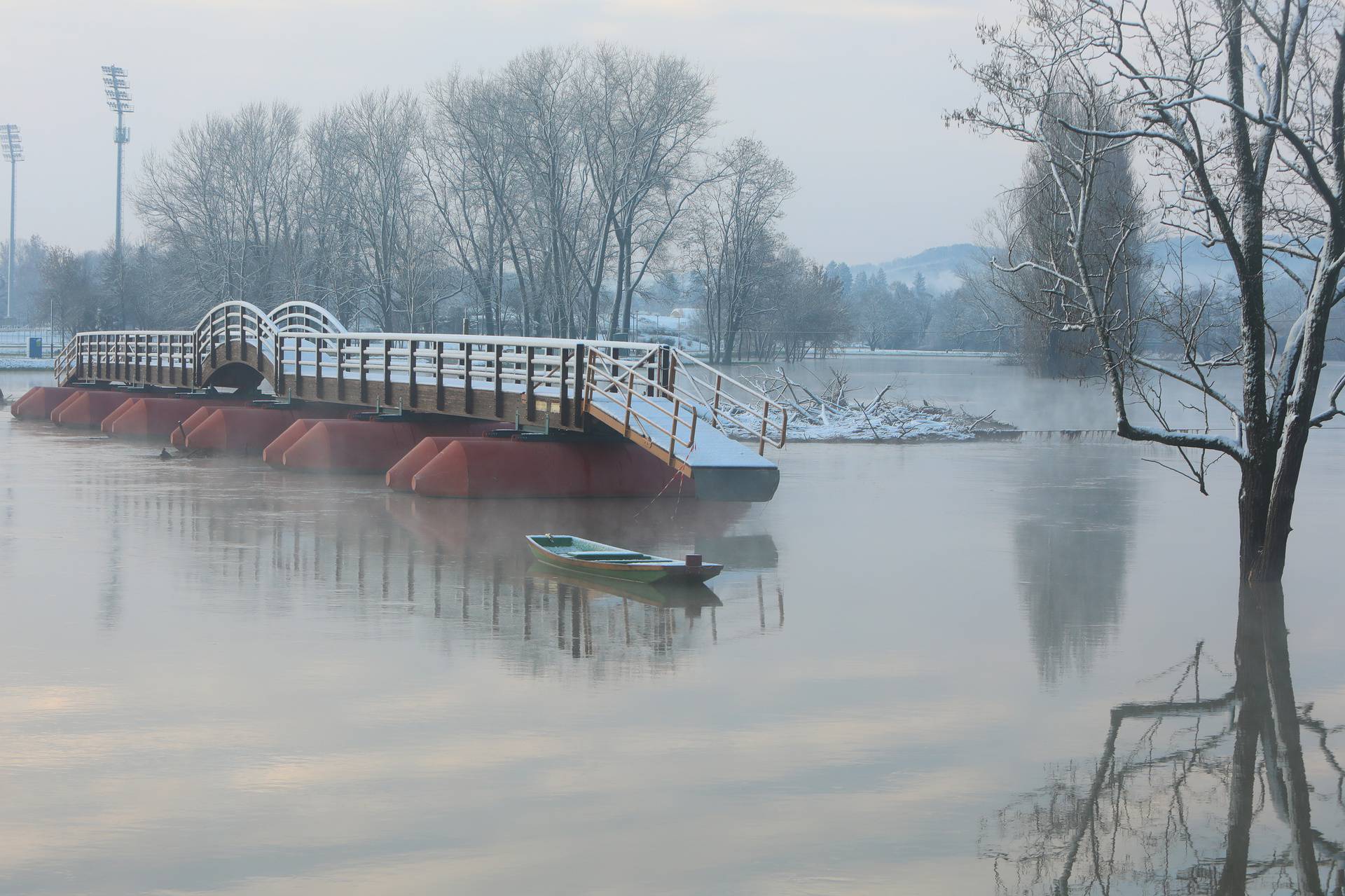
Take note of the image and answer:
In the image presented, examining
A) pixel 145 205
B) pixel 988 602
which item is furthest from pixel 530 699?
pixel 145 205

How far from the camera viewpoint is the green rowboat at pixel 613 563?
14156 mm

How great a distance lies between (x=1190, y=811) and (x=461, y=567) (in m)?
9.42

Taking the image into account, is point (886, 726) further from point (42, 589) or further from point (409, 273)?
point (409, 273)

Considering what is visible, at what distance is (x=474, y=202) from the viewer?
65.8 metres

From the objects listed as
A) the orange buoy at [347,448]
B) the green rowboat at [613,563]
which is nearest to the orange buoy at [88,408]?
the orange buoy at [347,448]

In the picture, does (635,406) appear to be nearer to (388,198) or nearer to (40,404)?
(40,404)

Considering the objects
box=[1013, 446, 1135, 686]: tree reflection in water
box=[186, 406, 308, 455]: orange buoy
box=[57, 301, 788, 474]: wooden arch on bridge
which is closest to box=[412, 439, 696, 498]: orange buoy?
box=[57, 301, 788, 474]: wooden arch on bridge

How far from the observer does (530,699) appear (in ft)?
32.8

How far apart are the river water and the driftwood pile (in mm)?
18251

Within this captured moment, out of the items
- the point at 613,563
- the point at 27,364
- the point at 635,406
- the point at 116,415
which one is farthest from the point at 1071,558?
the point at 27,364

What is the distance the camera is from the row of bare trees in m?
59.9

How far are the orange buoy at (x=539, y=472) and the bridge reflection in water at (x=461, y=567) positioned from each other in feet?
0.97

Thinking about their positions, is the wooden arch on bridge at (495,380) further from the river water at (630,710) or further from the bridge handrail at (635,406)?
the river water at (630,710)

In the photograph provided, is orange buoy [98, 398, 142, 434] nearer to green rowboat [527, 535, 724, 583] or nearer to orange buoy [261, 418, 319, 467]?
orange buoy [261, 418, 319, 467]
